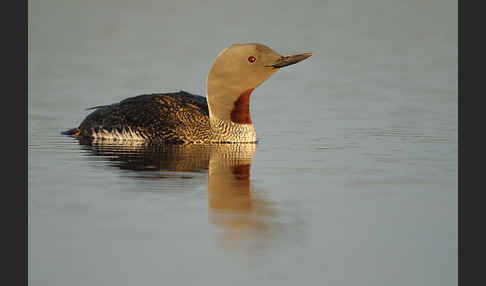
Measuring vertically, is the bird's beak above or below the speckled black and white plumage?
above

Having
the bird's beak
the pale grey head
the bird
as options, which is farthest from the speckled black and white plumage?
the bird's beak

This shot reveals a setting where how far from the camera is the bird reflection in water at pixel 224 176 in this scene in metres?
4.94

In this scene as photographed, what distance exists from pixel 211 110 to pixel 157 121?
1.85 feet

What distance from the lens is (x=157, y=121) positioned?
8586mm

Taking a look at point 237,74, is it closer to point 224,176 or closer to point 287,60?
point 287,60

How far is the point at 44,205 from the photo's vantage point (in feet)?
18.4

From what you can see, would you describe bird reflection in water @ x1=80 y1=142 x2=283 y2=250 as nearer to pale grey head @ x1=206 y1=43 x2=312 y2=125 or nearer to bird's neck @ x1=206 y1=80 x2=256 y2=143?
bird's neck @ x1=206 y1=80 x2=256 y2=143

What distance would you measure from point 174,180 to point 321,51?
1312cm

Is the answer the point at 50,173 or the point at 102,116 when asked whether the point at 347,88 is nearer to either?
the point at 102,116

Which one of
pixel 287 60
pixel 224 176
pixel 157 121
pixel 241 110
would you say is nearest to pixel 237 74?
pixel 241 110

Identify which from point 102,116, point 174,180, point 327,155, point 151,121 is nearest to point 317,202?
point 174,180

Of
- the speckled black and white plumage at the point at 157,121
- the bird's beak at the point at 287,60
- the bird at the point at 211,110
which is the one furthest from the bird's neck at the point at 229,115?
the bird's beak at the point at 287,60

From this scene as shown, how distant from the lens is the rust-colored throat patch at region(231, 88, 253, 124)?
8625 mm

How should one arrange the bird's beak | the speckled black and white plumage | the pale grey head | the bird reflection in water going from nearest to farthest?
the bird reflection in water → the bird's beak → the pale grey head → the speckled black and white plumage
